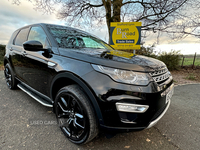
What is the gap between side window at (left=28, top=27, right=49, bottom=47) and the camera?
212 centimetres

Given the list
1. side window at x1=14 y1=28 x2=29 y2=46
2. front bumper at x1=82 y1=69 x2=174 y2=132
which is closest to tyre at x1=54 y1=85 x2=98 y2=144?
front bumper at x1=82 y1=69 x2=174 y2=132

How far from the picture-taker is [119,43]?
19.0 ft

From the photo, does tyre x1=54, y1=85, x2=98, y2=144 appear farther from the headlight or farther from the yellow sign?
the yellow sign

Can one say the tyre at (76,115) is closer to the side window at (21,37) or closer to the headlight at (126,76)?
the headlight at (126,76)

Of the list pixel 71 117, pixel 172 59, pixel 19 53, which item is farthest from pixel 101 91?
pixel 172 59

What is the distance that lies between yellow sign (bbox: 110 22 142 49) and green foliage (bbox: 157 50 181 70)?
381 cm

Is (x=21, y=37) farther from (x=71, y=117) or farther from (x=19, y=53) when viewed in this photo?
(x=71, y=117)

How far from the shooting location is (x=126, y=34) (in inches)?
221

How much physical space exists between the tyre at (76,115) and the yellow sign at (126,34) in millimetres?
4624

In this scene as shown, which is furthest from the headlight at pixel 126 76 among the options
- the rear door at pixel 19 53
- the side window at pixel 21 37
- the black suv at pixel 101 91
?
the side window at pixel 21 37

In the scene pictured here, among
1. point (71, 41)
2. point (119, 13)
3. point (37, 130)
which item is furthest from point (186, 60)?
point (37, 130)

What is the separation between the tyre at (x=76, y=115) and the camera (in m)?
1.40

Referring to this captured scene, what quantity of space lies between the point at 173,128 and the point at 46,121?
223 centimetres

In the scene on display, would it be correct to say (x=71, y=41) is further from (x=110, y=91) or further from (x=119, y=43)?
(x=119, y=43)
